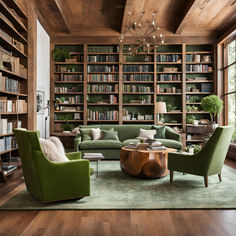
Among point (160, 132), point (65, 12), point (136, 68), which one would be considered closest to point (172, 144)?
point (160, 132)

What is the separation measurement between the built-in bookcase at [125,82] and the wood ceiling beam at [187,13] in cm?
72

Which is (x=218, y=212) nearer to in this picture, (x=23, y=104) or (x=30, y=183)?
(x=30, y=183)

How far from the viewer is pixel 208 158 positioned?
141 inches

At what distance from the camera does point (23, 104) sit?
508cm

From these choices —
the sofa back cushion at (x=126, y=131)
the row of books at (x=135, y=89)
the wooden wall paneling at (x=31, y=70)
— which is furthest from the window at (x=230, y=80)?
the wooden wall paneling at (x=31, y=70)

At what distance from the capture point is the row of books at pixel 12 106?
4.20 metres

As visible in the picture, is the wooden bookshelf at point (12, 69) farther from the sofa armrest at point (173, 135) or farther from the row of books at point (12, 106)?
the sofa armrest at point (173, 135)

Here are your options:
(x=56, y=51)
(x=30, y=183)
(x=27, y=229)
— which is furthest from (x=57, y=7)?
(x=27, y=229)

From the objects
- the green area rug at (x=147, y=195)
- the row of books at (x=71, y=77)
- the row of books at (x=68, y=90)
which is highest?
the row of books at (x=71, y=77)

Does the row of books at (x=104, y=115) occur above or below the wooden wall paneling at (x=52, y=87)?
below

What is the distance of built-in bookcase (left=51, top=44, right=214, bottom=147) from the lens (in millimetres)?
7797

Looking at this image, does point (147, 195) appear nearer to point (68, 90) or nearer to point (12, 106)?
point (12, 106)

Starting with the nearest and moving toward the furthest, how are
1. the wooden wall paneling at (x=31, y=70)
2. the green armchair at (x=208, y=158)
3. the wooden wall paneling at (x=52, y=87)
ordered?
the green armchair at (x=208, y=158)
the wooden wall paneling at (x=31, y=70)
the wooden wall paneling at (x=52, y=87)

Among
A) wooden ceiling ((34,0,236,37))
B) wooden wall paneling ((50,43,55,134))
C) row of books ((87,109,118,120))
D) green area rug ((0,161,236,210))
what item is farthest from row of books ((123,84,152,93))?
green area rug ((0,161,236,210))
